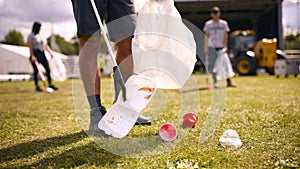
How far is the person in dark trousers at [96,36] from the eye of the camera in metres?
2.15

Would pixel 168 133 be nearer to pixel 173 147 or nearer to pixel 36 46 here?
pixel 173 147

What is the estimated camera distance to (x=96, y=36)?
7.33ft

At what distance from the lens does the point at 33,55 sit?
6.60 m

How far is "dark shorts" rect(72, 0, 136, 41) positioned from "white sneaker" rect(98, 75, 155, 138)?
52cm

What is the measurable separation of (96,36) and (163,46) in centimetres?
Answer: 47

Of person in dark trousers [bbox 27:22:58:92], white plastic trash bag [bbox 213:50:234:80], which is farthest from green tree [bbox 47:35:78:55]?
white plastic trash bag [bbox 213:50:234:80]

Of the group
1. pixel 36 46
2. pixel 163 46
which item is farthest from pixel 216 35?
pixel 163 46

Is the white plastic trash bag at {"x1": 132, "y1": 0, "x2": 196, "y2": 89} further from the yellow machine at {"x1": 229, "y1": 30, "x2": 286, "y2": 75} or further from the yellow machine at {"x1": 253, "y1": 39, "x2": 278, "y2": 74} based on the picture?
the yellow machine at {"x1": 253, "y1": 39, "x2": 278, "y2": 74}

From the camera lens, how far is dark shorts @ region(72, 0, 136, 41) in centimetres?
213

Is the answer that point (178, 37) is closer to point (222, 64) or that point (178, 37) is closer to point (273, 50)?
point (222, 64)

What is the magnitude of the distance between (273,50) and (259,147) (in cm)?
1024

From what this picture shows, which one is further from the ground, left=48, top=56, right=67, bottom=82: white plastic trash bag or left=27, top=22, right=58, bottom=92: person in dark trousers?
left=27, top=22, right=58, bottom=92: person in dark trousers

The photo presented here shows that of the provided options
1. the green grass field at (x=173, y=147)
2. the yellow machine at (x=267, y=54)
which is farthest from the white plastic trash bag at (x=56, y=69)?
the yellow machine at (x=267, y=54)

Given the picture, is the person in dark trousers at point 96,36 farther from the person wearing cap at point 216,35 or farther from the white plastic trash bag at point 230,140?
the person wearing cap at point 216,35
